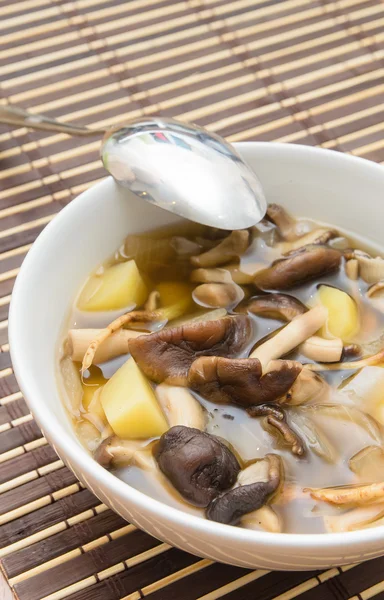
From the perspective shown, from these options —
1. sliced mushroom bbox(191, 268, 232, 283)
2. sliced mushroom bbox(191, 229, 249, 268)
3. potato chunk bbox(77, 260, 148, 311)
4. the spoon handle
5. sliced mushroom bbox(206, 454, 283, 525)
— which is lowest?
sliced mushroom bbox(206, 454, 283, 525)

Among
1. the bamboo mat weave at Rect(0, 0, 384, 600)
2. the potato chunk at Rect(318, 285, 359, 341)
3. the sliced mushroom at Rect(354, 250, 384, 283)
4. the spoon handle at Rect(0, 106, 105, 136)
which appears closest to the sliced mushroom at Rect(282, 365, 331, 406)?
the potato chunk at Rect(318, 285, 359, 341)

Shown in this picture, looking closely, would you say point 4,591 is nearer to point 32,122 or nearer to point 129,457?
point 129,457

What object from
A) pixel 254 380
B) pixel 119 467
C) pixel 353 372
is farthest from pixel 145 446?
pixel 353 372

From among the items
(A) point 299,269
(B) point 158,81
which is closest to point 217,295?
(A) point 299,269

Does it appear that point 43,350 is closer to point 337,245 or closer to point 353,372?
point 353,372

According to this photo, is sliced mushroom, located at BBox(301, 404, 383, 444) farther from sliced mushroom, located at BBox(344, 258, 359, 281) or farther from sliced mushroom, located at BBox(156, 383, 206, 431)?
sliced mushroom, located at BBox(344, 258, 359, 281)

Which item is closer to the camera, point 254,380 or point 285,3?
point 254,380
